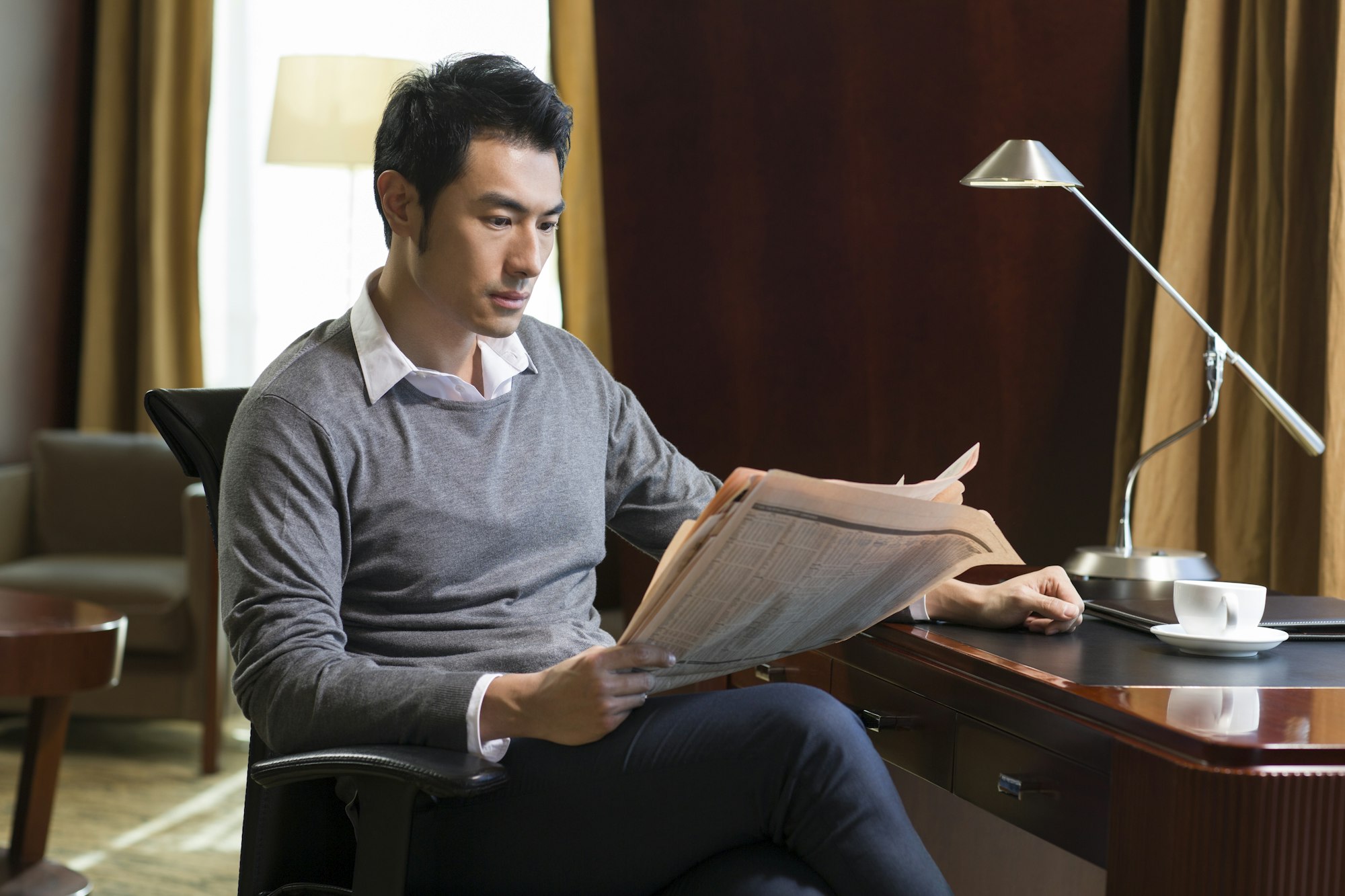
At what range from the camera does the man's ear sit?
1518 millimetres

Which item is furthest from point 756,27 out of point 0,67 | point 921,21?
point 0,67

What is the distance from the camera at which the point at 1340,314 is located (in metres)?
2.07

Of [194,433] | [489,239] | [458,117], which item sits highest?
[458,117]

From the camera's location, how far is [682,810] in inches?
48.5

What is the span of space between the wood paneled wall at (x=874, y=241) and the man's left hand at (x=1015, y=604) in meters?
1.20

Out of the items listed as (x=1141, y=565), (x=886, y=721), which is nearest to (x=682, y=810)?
(x=886, y=721)

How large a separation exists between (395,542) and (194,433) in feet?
0.84

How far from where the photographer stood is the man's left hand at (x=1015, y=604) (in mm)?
1487

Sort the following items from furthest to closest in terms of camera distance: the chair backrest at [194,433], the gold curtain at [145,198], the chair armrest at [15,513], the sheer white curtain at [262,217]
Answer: the sheer white curtain at [262,217]
the gold curtain at [145,198]
the chair armrest at [15,513]
the chair backrest at [194,433]

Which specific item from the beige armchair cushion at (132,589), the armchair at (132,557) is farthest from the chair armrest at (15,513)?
the beige armchair cushion at (132,589)

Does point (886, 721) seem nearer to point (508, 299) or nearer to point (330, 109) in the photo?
point (508, 299)

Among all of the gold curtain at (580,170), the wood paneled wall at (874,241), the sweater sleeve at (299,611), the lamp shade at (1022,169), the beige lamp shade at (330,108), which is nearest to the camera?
the sweater sleeve at (299,611)

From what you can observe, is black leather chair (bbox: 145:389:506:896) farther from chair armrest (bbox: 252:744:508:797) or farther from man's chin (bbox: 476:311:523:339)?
man's chin (bbox: 476:311:523:339)

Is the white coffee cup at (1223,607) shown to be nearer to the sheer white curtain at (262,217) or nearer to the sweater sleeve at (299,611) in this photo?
the sweater sleeve at (299,611)
